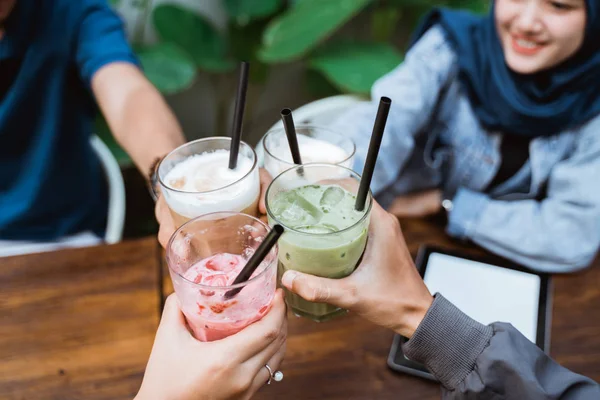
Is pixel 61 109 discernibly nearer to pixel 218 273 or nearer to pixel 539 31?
pixel 218 273

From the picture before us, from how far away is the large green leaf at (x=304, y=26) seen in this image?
237cm

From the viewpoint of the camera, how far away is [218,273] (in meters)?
Answer: 0.95

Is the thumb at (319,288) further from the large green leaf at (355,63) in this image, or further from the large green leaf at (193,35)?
the large green leaf at (193,35)

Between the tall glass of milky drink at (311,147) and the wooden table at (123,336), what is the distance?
34cm

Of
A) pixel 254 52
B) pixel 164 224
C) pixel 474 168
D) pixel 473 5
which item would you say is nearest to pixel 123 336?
pixel 164 224

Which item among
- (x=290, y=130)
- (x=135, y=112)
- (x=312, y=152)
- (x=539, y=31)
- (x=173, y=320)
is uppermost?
(x=539, y=31)

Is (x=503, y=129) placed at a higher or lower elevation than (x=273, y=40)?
higher

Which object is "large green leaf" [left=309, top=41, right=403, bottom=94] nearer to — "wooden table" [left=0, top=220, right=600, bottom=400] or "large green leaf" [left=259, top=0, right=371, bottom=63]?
"large green leaf" [left=259, top=0, right=371, bottom=63]

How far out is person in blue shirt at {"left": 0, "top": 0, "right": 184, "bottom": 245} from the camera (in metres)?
1.54

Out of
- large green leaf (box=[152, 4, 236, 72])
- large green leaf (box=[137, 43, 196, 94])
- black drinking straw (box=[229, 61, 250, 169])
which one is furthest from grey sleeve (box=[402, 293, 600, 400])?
large green leaf (box=[152, 4, 236, 72])

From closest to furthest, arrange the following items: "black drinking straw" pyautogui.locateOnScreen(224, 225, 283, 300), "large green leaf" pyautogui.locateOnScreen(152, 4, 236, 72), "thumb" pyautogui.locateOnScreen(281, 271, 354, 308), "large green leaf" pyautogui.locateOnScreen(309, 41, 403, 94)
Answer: "black drinking straw" pyautogui.locateOnScreen(224, 225, 283, 300) → "thumb" pyautogui.locateOnScreen(281, 271, 354, 308) → "large green leaf" pyautogui.locateOnScreen(309, 41, 403, 94) → "large green leaf" pyautogui.locateOnScreen(152, 4, 236, 72)

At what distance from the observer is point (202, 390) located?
2.70 feet

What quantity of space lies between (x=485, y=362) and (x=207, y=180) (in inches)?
24.8

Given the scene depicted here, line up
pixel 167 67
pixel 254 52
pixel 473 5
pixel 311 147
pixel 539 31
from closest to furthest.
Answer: pixel 311 147 → pixel 539 31 → pixel 167 67 → pixel 473 5 → pixel 254 52
